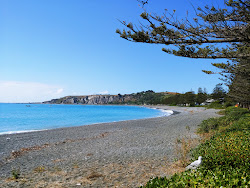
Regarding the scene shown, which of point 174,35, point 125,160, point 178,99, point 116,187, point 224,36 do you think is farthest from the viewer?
point 178,99

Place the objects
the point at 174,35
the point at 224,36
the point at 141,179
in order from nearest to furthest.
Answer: the point at 141,179 → the point at 224,36 → the point at 174,35

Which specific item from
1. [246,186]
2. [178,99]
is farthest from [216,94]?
[246,186]

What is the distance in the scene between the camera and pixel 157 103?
15325 cm

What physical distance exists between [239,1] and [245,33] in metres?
0.99

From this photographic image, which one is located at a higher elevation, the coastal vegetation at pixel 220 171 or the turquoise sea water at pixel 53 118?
the coastal vegetation at pixel 220 171

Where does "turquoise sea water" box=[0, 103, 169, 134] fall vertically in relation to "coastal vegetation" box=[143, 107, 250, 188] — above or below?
below

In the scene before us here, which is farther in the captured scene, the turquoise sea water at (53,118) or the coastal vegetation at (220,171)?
the turquoise sea water at (53,118)

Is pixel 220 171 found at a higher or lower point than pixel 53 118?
higher

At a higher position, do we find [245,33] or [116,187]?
[245,33]

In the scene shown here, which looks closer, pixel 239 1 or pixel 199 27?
pixel 239 1

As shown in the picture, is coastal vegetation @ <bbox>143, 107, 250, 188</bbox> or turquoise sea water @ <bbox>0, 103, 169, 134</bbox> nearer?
coastal vegetation @ <bbox>143, 107, 250, 188</bbox>

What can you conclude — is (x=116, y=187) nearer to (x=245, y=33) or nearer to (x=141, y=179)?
(x=141, y=179)

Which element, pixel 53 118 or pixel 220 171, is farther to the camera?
pixel 53 118

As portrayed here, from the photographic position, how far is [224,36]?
6.90 metres
